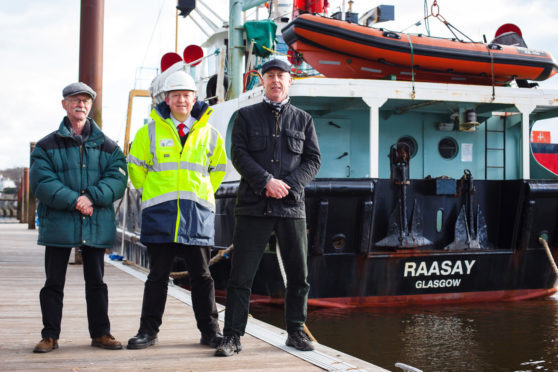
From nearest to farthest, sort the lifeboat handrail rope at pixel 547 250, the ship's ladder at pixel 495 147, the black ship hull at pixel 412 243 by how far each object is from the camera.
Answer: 1. the black ship hull at pixel 412 243
2. the lifeboat handrail rope at pixel 547 250
3. the ship's ladder at pixel 495 147

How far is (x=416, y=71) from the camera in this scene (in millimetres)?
7938

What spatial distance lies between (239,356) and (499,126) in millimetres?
6733

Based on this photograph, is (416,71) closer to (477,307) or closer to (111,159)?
(477,307)

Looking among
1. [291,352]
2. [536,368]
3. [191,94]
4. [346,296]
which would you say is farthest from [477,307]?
[191,94]

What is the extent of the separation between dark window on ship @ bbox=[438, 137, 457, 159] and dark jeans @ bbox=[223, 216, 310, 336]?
17.7 feet

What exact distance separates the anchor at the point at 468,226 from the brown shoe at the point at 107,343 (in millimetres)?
4692

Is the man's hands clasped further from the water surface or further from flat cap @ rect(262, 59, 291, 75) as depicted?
the water surface

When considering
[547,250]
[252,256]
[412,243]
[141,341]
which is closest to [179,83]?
[252,256]

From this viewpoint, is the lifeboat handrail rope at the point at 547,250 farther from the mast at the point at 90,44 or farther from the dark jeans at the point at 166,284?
the mast at the point at 90,44

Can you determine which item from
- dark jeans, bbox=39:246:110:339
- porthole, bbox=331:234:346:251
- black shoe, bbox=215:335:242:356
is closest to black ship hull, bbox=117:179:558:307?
porthole, bbox=331:234:346:251

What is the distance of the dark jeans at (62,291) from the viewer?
365 cm

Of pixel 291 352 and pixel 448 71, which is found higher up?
pixel 448 71

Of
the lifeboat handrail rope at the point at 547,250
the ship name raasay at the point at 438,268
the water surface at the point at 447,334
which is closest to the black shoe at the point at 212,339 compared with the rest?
the water surface at the point at 447,334

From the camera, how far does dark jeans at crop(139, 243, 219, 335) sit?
3.80 metres
